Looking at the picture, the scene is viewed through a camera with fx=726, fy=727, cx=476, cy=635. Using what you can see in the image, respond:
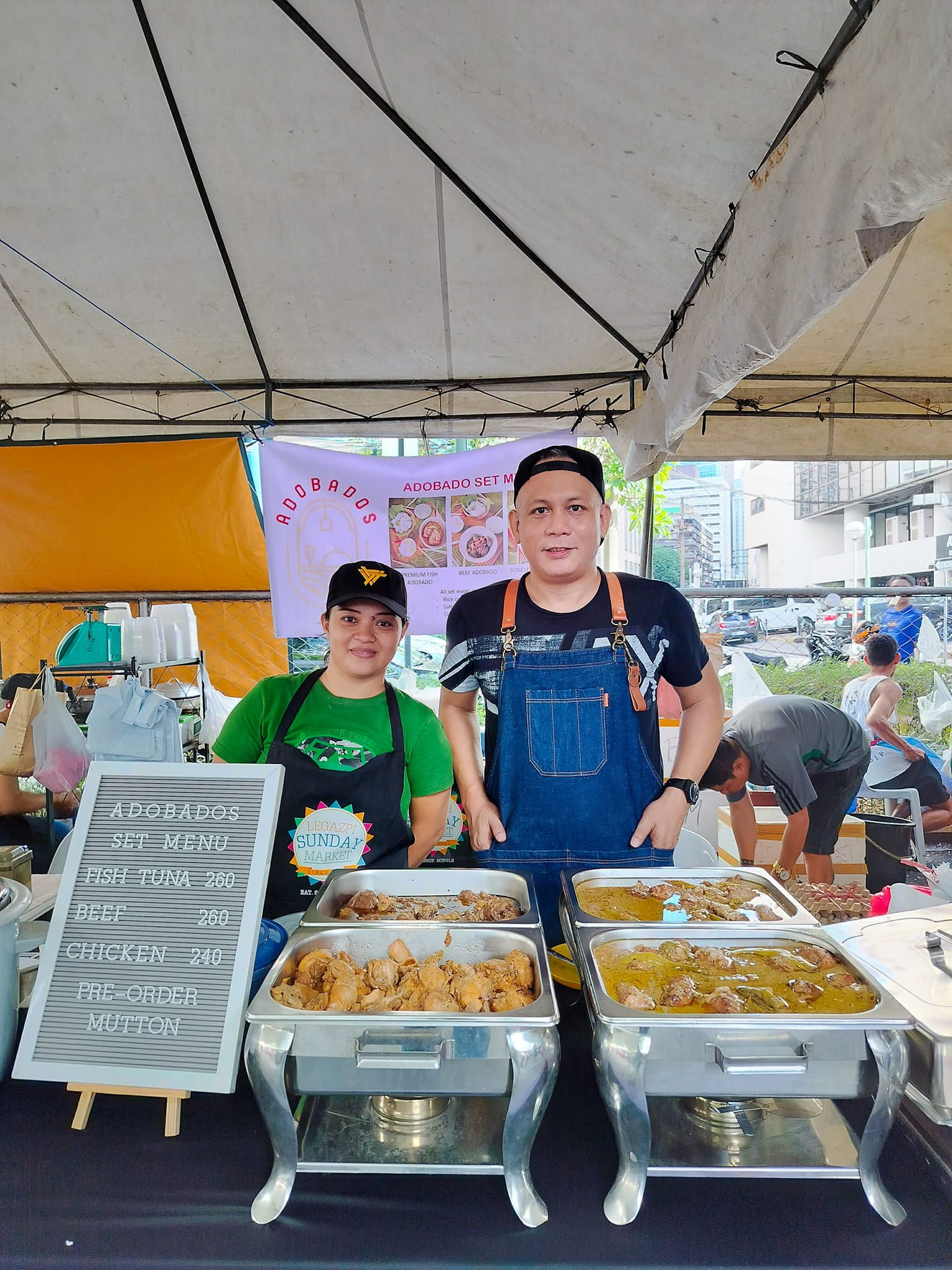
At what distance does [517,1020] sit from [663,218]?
254 centimetres

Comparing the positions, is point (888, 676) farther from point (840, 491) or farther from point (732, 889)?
point (840, 491)

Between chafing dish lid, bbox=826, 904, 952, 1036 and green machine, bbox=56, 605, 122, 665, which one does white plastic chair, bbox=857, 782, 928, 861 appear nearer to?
chafing dish lid, bbox=826, 904, 952, 1036

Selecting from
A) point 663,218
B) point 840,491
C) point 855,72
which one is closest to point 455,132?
point 663,218

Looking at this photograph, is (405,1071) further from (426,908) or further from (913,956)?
(913,956)

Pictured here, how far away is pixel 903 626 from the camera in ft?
13.3

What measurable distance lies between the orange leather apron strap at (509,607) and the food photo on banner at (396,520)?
6.21 feet

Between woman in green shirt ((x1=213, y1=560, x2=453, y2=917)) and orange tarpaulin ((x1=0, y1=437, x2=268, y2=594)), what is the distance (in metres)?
2.44

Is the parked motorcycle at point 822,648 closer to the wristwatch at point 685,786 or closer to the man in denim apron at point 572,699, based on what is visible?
the man in denim apron at point 572,699

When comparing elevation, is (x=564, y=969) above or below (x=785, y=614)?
below

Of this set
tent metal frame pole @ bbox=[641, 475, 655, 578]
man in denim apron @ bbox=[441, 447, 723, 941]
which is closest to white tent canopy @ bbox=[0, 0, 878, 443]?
tent metal frame pole @ bbox=[641, 475, 655, 578]

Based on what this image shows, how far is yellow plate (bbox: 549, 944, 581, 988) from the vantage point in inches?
52.9

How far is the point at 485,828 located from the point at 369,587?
73 centimetres

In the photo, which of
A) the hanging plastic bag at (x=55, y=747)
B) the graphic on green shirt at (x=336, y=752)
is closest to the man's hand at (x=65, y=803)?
the hanging plastic bag at (x=55, y=747)

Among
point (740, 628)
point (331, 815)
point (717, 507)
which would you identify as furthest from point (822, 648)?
point (717, 507)
